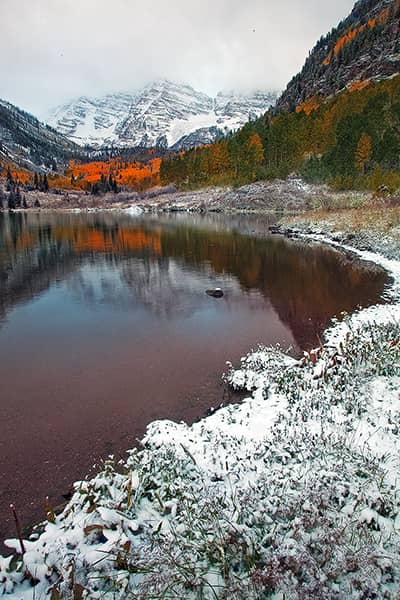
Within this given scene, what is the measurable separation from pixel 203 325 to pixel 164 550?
1090cm

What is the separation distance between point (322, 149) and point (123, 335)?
8951cm

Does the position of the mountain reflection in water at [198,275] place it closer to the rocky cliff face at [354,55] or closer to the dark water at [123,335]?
the dark water at [123,335]

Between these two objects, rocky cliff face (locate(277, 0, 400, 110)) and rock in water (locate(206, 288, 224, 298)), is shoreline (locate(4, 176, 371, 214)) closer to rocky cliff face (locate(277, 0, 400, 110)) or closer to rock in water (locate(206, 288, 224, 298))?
rock in water (locate(206, 288, 224, 298))

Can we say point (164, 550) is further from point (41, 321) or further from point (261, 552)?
point (41, 321)

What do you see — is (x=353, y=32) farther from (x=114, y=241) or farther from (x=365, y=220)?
(x=114, y=241)

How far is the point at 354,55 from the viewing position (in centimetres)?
13700

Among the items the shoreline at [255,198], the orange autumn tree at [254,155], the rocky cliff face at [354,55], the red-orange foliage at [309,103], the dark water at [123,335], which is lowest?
the dark water at [123,335]

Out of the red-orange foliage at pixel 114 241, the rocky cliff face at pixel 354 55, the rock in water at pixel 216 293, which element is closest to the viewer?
the rock in water at pixel 216 293

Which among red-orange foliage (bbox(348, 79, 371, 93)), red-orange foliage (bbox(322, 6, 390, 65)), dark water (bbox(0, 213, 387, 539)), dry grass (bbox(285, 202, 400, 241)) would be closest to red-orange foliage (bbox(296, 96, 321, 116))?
red-orange foliage (bbox(348, 79, 371, 93))

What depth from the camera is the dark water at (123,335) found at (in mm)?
7621

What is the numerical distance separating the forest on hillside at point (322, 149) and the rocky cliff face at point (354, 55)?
389 inches

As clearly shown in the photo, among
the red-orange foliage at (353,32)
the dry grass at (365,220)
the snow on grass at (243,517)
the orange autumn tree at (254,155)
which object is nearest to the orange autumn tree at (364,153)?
the dry grass at (365,220)

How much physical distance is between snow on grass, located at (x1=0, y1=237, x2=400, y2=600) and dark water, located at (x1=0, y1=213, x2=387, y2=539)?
1.46 meters

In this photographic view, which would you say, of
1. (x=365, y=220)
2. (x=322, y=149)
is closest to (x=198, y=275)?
(x=365, y=220)
